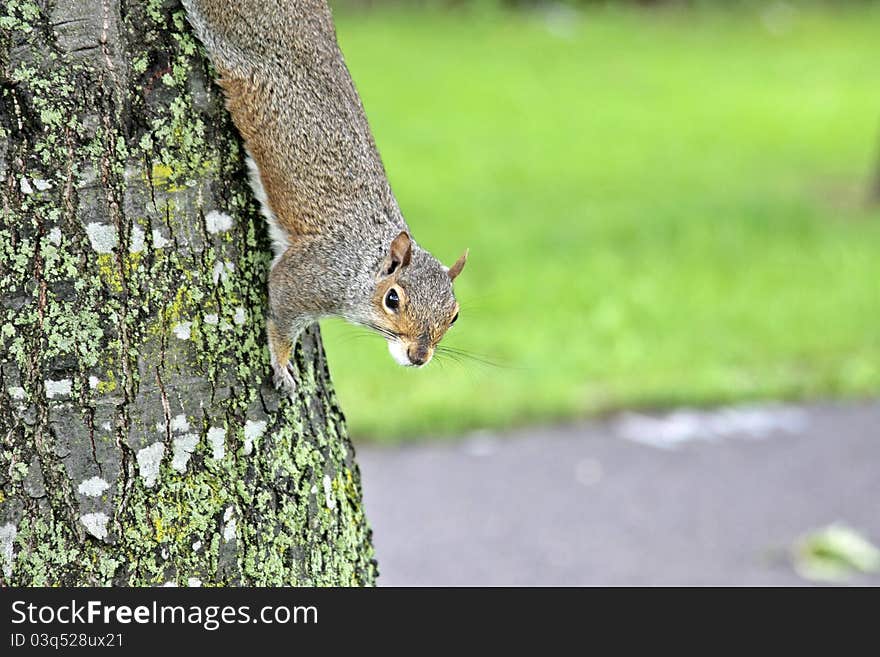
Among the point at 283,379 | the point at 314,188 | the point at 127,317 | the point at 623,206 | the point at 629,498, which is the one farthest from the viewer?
the point at 623,206

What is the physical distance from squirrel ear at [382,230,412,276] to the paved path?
1762 millimetres

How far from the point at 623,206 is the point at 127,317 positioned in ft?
19.0

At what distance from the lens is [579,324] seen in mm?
5770

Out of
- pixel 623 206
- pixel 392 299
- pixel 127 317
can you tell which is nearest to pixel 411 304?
pixel 392 299

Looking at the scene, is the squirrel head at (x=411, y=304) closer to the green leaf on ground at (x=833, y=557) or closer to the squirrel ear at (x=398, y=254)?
the squirrel ear at (x=398, y=254)

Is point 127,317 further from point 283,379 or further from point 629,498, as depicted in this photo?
point 629,498

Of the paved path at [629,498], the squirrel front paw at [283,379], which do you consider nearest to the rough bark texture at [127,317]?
the squirrel front paw at [283,379]

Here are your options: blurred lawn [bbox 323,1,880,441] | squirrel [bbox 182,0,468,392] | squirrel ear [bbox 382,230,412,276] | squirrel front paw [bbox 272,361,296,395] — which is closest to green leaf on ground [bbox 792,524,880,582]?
blurred lawn [bbox 323,1,880,441]

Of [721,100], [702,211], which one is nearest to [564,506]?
[702,211]

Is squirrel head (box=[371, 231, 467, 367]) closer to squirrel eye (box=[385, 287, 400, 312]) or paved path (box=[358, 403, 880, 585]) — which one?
squirrel eye (box=[385, 287, 400, 312])

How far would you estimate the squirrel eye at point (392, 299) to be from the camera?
2.43 m

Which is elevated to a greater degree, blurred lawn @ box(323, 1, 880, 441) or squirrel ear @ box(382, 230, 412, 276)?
blurred lawn @ box(323, 1, 880, 441)

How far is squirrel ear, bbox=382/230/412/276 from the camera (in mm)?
2365

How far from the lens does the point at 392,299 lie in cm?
243
